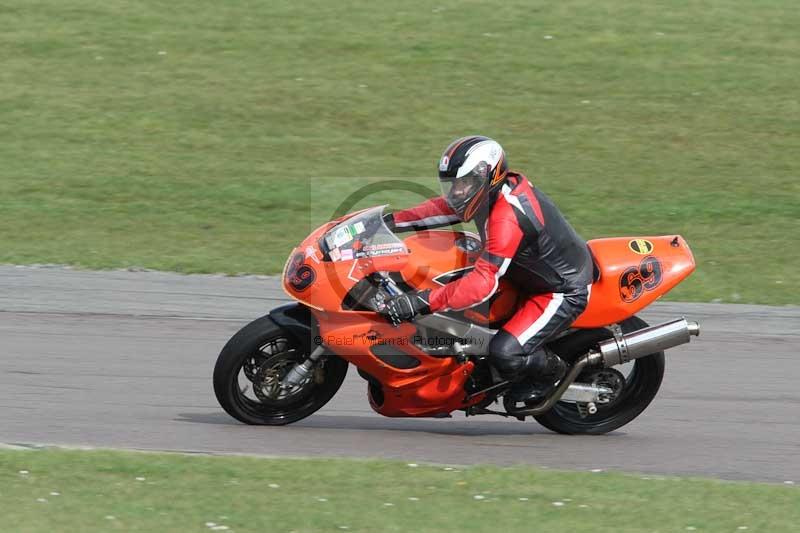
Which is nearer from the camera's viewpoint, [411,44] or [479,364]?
[479,364]

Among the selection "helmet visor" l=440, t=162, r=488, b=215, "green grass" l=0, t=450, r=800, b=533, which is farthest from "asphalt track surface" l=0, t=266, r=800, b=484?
"helmet visor" l=440, t=162, r=488, b=215

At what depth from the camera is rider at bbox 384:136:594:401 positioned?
21.4 ft

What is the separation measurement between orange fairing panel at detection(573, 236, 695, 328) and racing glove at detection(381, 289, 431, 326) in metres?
1.07

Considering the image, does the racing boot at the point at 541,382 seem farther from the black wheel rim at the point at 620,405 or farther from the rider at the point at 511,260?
the black wheel rim at the point at 620,405

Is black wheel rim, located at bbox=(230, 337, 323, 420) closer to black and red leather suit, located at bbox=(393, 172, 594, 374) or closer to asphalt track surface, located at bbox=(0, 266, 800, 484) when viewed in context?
asphalt track surface, located at bbox=(0, 266, 800, 484)

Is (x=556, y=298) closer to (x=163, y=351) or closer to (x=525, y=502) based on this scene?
(x=525, y=502)

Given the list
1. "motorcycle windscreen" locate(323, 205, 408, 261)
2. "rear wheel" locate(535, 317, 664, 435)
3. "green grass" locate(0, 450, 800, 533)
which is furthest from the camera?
"rear wheel" locate(535, 317, 664, 435)

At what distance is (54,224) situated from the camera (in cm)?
1193

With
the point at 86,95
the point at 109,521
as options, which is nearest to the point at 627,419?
the point at 109,521

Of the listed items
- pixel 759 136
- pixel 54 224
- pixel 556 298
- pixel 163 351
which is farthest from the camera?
pixel 759 136

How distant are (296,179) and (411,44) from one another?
14.7 feet

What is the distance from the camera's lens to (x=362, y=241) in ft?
21.9

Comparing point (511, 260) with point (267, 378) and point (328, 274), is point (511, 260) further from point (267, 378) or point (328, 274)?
point (267, 378)

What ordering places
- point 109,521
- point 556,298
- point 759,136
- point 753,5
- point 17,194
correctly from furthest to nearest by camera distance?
point 753,5 < point 759,136 < point 17,194 < point 556,298 < point 109,521
